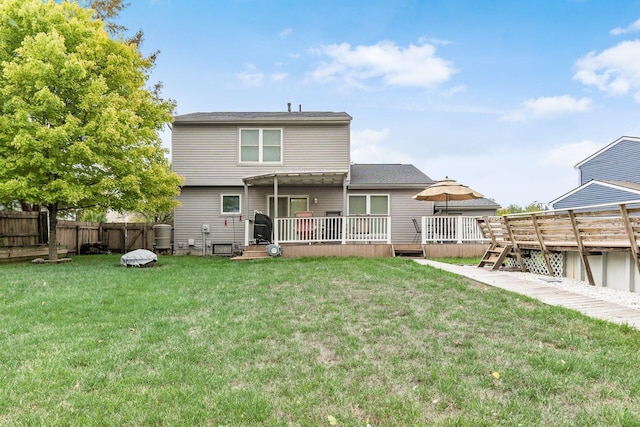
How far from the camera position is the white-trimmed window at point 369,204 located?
14.6 meters

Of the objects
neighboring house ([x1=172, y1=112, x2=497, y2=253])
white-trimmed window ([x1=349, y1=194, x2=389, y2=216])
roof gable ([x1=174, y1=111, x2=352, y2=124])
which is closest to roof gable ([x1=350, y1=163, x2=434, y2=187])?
neighboring house ([x1=172, y1=112, x2=497, y2=253])

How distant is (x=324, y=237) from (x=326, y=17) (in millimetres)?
10507

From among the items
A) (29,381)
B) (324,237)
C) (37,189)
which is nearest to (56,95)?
(37,189)

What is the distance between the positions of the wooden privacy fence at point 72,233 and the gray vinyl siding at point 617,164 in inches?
909

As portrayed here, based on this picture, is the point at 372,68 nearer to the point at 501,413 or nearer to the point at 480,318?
the point at 480,318

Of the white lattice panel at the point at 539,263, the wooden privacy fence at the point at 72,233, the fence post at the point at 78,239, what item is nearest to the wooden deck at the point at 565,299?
the white lattice panel at the point at 539,263

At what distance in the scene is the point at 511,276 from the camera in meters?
7.52

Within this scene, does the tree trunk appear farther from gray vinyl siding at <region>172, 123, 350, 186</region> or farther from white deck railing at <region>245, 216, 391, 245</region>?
white deck railing at <region>245, 216, 391, 245</region>

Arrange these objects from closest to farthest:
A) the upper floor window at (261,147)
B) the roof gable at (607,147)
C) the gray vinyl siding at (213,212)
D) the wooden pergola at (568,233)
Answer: the wooden pergola at (568,233) → the upper floor window at (261,147) → the gray vinyl siding at (213,212) → the roof gable at (607,147)

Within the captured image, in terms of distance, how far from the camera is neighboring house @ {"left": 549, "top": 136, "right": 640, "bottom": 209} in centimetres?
1667

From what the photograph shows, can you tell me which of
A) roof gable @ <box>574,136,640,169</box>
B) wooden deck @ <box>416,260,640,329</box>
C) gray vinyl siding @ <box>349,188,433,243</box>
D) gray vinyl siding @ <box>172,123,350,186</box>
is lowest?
wooden deck @ <box>416,260,640,329</box>

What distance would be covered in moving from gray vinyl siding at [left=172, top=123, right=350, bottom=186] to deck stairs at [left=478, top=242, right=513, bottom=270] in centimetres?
687

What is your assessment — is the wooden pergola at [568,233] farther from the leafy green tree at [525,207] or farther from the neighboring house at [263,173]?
the leafy green tree at [525,207]

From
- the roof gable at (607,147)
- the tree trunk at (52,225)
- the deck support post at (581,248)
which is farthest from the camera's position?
the roof gable at (607,147)
